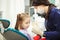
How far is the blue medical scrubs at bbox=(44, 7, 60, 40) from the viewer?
4.36ft

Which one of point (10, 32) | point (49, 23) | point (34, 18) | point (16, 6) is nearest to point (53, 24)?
point (49, 23)

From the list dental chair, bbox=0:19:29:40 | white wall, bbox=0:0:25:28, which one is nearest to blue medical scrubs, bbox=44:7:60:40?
dental chair, bbox=0:19:29:40

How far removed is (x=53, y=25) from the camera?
1437 millimetres

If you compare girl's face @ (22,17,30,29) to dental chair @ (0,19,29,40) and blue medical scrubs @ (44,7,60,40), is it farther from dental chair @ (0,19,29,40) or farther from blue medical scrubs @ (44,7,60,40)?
dental chair @ (0,19,29,40)

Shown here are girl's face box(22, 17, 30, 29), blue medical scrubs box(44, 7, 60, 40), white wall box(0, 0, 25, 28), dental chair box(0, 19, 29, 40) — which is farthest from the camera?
white wall box(0, 0, 25, 28)

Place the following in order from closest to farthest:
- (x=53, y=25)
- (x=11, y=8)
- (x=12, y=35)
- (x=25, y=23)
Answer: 1. (x=12, y=35)
2. (x=53, y=25)
3. (x=25, y=23)
4. (x=11, y=8)

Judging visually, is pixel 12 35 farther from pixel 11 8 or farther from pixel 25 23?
pixel 11 8

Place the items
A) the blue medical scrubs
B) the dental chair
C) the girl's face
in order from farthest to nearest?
the girl's face < the blue medical scrubs < the dental chair

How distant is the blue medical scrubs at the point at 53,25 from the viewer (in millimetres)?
1330

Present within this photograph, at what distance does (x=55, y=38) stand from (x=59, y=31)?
80 millimetres

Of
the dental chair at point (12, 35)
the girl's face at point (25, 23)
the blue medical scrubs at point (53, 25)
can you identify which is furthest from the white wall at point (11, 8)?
the dental chair at point (12, 35)

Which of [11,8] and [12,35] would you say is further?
[11,8]

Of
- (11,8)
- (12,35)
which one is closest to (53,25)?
(12,35)

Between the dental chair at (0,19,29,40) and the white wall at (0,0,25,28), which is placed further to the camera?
the white wall at (0,0,25,28)
